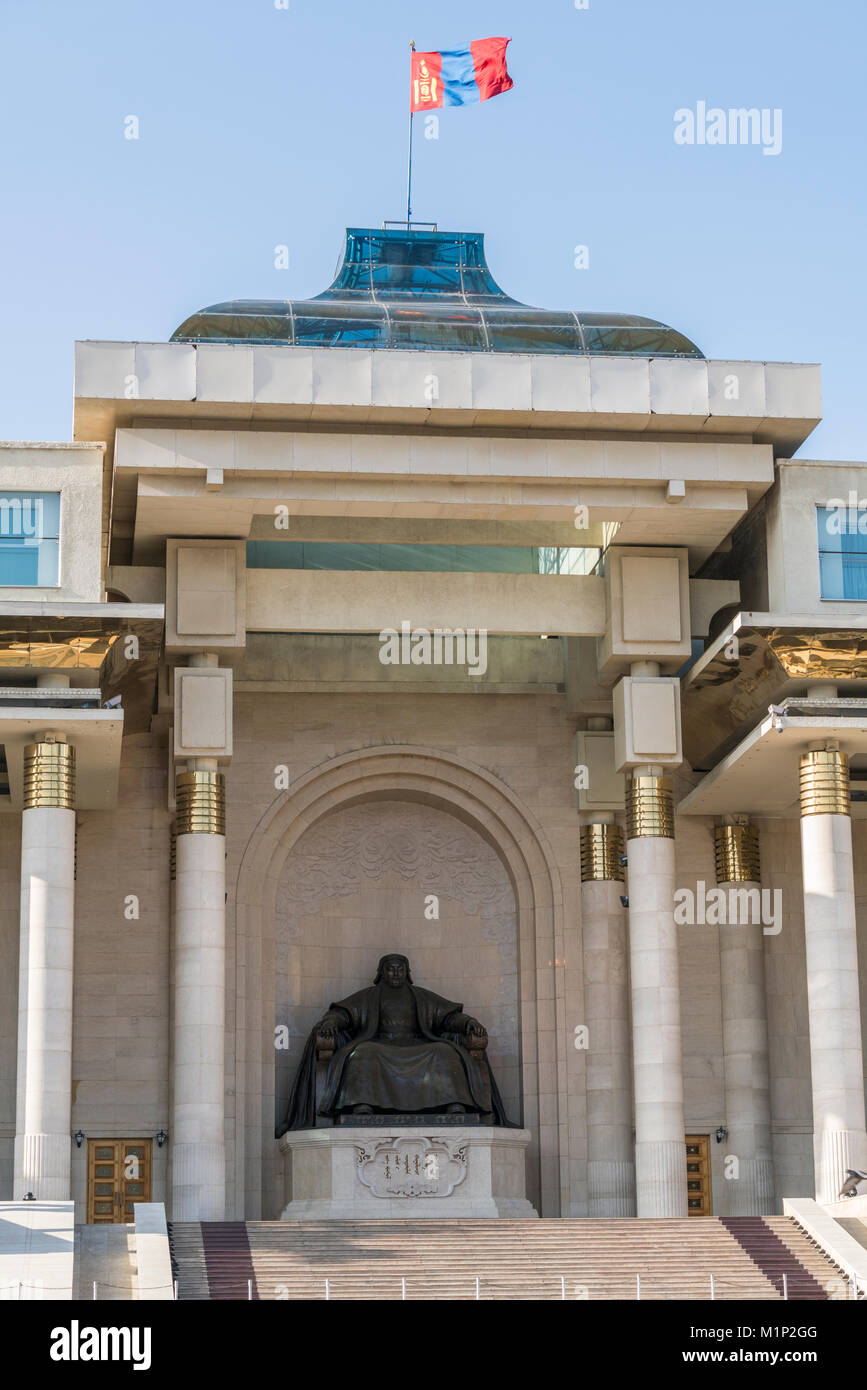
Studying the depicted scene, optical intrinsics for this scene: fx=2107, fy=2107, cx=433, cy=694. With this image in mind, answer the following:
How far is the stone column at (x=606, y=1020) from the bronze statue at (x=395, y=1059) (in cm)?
149

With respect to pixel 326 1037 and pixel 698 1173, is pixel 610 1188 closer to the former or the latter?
pixel 698 1173

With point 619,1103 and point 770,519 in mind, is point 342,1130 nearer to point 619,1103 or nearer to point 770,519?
point 619,1103

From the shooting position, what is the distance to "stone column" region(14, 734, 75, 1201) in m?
23.8

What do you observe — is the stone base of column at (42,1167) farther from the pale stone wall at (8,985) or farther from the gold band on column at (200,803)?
the gold band on column at (200,803)

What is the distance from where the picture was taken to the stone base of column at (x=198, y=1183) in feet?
82.8

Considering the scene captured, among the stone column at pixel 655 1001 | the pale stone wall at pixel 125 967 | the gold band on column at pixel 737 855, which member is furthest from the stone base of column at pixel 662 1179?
the pale stone wall at pixel 125 967

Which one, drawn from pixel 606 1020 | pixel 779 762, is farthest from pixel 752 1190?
pixel 779 762

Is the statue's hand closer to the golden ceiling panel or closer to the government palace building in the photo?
the government palace building

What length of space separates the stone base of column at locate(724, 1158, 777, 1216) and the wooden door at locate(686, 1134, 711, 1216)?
12.1 inches

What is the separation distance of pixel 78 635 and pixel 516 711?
26.3 ft

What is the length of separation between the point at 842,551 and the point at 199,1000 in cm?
981

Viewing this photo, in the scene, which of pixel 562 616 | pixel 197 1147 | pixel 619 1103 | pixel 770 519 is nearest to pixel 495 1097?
pixel 619 1103

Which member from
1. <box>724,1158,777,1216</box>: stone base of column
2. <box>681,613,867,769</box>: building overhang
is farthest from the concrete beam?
<box>724,1158,777,1216</box>: stone base of column

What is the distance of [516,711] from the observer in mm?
30859
